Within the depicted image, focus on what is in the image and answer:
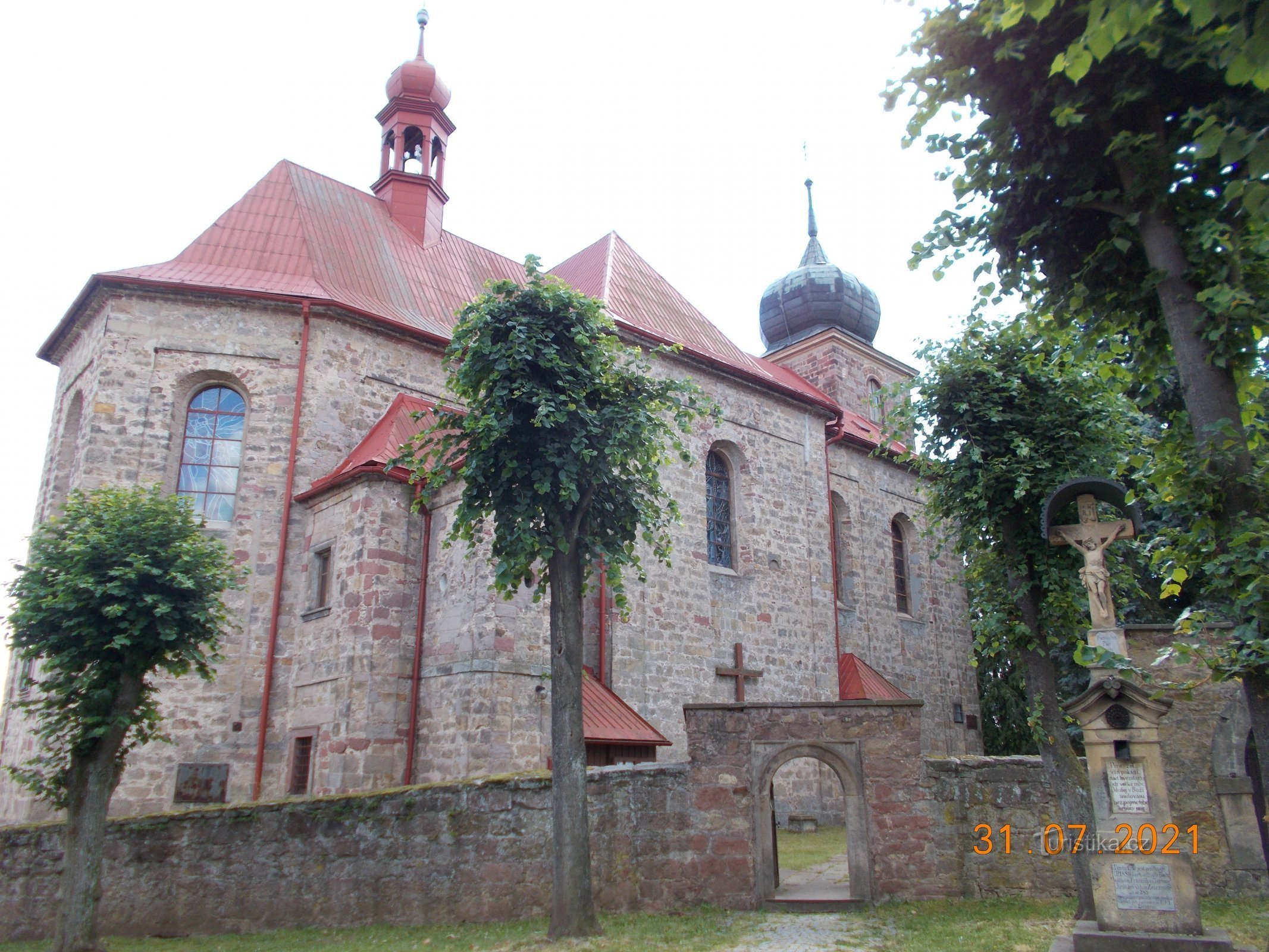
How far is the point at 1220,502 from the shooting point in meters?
5.49

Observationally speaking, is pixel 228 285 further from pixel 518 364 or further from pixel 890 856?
pixel 890 856

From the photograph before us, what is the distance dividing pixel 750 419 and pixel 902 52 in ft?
37.8

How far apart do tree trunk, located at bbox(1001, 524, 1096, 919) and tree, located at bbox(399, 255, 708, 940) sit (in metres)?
3.63

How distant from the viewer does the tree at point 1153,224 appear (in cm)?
527

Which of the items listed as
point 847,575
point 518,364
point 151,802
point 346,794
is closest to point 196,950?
point 346,794

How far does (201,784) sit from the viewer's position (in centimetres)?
1272

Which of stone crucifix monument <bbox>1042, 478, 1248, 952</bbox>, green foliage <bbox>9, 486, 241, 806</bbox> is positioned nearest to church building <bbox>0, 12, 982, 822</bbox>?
green foliage <bbox>9, 486, 241, 806</bbox>

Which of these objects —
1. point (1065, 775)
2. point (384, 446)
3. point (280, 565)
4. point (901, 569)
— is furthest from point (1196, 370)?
point (901, 569)

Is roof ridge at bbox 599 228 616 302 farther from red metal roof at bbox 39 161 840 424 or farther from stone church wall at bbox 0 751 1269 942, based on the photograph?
stone church wall at bbox 0 751 1269 942

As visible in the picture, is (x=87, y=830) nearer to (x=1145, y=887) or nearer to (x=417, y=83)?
(x=1145, y=887)

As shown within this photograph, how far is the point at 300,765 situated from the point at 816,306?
1876 cm

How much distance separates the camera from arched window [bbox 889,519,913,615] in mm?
21984

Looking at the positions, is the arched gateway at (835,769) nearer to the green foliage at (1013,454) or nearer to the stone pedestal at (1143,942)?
the green foliage at (1013,454)

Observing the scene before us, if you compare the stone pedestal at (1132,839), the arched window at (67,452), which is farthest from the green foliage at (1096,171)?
the arched window at (67,452)
